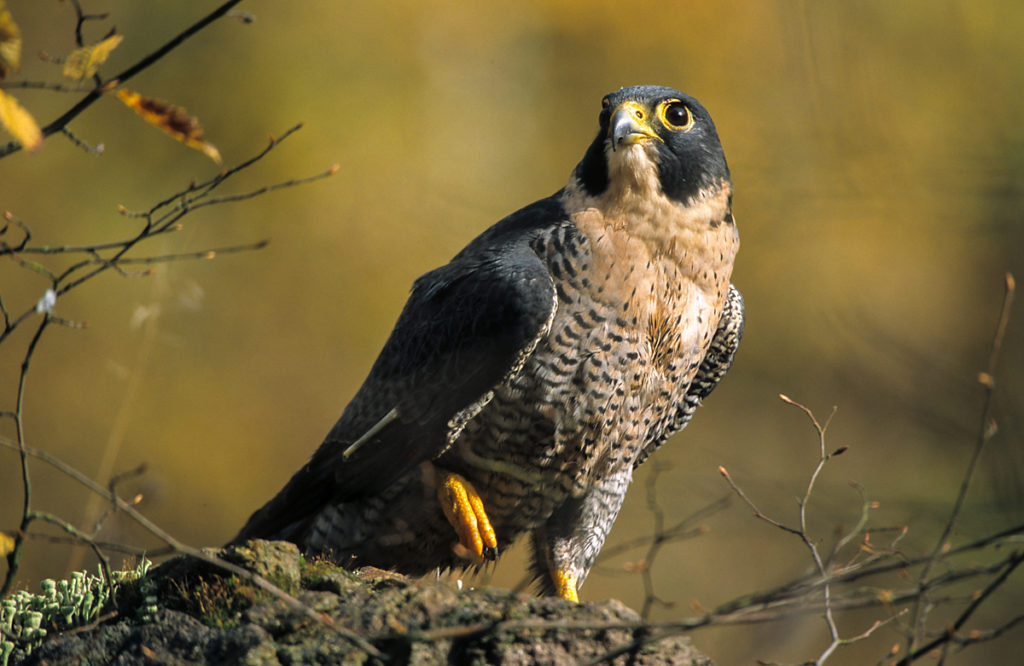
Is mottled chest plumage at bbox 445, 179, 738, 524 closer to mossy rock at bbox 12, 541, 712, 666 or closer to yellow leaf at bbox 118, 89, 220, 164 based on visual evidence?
mossy rock at bbox 12, 541, 712, 666

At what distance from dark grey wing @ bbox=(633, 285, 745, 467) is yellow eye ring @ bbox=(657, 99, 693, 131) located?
81 centimetres

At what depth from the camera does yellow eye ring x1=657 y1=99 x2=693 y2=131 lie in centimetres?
379

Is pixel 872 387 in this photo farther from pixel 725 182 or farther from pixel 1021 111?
pixel 725 182

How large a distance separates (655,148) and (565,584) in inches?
68.1

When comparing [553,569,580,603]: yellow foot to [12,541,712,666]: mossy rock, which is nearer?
[12,541,712,666]: mossy rock

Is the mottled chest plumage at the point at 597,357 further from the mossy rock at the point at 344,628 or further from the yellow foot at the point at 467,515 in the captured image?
the mossy rock at the point at 344,628

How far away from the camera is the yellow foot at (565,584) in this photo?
3873 millimetres

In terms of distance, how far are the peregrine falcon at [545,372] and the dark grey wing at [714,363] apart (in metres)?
0.37

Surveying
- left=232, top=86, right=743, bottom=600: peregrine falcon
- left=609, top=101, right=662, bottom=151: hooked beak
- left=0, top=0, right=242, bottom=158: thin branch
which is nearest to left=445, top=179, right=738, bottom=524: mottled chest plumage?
left=232, top=86, right=743, bottom=600: peregrine falcon

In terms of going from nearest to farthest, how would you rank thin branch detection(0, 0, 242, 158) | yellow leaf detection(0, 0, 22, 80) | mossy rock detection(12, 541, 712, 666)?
1. yellow leaf detection(0, 0, 22, 80)
2. thin branch detection(0, 0, 242, 158)
3. mossy rock detection(12, 541, 712, 666)

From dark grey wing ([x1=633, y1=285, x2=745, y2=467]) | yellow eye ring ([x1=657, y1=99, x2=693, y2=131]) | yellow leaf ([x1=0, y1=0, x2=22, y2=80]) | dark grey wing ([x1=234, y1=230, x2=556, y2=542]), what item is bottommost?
yellow leaf ([x1=0, y1=0, x2=22, y2=80])

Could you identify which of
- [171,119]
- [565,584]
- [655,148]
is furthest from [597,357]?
[171,119]

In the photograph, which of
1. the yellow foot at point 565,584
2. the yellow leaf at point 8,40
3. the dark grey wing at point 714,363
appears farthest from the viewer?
the dark grey wing at point 714,363

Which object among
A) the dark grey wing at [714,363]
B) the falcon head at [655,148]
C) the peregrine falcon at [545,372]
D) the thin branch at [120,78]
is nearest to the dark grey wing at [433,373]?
the peregrine falcon at [545,372]
